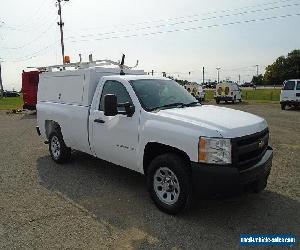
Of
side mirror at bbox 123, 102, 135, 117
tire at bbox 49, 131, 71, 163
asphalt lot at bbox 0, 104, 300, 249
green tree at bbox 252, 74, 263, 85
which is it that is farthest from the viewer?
green tree at bbox 252, 74, 263, 85

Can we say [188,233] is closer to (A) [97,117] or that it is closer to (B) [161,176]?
(B) [161,176]

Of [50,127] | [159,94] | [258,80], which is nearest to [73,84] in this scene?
[50,127]

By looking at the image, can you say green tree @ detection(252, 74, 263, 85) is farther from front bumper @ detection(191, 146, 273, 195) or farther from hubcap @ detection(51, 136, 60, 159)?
front bumper @ detection(191, 146, 273, 195)

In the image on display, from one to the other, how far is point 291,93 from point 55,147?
18.9m

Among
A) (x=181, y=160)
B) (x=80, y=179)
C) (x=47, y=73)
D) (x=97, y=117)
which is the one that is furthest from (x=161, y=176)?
(x=47, y=73)

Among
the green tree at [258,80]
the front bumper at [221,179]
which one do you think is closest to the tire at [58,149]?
the front bumper at [221,179]

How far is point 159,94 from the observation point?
5812mm

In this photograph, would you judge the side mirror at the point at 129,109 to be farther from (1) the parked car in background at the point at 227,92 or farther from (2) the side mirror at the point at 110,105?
(1) the parked car in background at the point at 227,92

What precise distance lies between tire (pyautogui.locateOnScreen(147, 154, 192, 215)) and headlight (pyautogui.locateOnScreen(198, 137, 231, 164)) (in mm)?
409

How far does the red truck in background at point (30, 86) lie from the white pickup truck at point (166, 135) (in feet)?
50.6

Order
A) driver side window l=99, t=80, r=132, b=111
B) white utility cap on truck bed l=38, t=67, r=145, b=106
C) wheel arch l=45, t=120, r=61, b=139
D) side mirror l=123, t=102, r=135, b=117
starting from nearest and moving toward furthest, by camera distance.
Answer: side mirror l=123, t=102, r=135, b=117
driver side window l=99, t=80, r=132, b=111
white utility cap on truck bed l=38, t=67, r=145, b=106
wheel arch l=45, t=120, r=61, b=139

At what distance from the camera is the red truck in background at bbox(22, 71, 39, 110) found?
70.7 ft

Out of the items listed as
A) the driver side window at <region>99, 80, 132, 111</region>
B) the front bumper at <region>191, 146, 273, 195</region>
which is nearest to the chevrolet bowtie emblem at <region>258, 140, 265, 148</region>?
the front bumper at <region>191, 146, 273, 195</region>

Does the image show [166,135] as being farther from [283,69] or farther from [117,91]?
[283,69]
